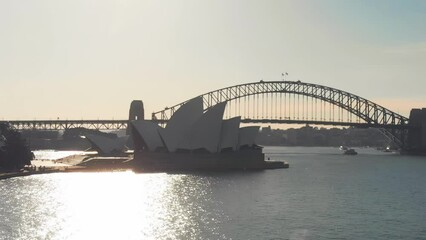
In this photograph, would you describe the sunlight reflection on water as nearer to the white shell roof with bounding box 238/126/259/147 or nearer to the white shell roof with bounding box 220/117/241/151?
the white shell roof with bounding box 220/117/241/151

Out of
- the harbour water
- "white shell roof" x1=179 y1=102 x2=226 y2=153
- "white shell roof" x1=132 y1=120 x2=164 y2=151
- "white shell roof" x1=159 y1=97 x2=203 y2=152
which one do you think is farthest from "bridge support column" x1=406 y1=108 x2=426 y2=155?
"white shell roof" x1=132 y1=120 x2=164 y2=151

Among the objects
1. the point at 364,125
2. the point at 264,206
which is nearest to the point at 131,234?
the point at 264,206

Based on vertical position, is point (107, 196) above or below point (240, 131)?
below

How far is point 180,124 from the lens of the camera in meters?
84.3

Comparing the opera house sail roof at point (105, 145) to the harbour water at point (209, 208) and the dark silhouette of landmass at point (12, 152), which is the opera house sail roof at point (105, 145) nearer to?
the dark silhouette of landmass at point (12, 152)

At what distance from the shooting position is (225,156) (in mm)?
84500

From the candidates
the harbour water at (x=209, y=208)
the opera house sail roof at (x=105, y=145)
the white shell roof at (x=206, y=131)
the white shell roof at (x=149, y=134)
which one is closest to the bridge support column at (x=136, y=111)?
the opera house sail roof at (x=105, y=145)

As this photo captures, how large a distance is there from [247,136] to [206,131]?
8.31 metres

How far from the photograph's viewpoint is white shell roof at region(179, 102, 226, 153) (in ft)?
274

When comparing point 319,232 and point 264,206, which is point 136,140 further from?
point 319,232

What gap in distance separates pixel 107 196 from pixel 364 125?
4113 inches

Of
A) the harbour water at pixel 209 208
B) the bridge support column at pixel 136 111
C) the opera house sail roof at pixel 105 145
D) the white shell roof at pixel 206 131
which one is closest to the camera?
the harbour water at pixel 209 208

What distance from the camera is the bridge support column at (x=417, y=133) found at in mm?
144750

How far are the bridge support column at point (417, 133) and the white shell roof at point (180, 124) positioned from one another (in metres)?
81.8
